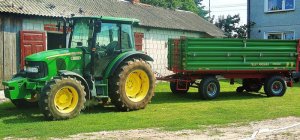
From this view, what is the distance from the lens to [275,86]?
46.0ft

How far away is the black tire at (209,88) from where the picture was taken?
511 inches

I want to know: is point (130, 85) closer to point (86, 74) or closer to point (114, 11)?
point (86, 74)

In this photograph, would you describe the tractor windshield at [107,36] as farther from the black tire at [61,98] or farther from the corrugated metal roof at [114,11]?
the corrugated metal roof at [114,11]

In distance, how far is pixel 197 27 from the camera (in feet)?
84.0

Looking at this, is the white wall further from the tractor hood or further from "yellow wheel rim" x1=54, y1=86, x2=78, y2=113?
"yellow wheel rim" x1=54, y1=86, x2=78, y2=113

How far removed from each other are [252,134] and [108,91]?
12.9 feet

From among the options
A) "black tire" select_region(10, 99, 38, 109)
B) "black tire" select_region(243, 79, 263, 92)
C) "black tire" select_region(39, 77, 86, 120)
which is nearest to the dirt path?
"black tire" select_region(39, 77, 86, 120)

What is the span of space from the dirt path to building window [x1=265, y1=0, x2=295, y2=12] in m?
15.7

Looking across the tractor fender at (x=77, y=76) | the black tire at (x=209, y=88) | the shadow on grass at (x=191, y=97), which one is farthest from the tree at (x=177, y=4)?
the tractor fender at (x=77, y=76)

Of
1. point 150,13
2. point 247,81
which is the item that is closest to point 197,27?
point 150,13

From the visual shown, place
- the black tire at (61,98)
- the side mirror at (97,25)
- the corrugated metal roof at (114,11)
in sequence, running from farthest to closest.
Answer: the corrugated metal roof at (114,11) < the side mirror at (97,25) < the black tire at (61,98)

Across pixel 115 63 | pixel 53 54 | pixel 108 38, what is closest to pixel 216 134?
pixel 115 63

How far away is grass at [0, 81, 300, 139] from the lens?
828 cm

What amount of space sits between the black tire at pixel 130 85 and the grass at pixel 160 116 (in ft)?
0.84
